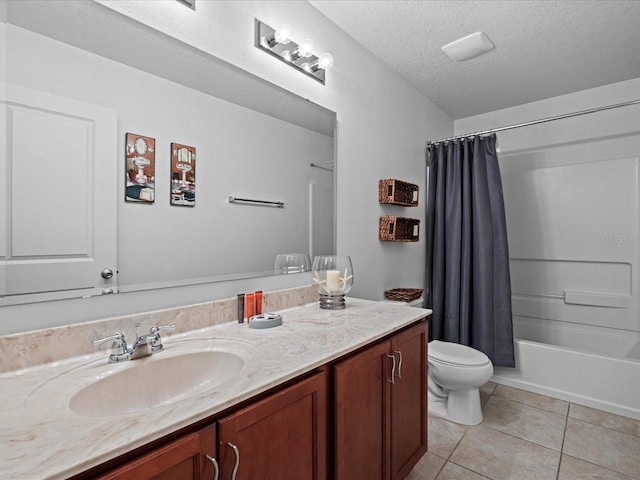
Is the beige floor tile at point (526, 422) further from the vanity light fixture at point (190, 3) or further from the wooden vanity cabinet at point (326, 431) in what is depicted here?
the vanity light fixture at point (190, 3)

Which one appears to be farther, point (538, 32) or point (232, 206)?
point (538, 32)

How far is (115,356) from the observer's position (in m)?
0.93

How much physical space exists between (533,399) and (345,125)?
2.30 metres

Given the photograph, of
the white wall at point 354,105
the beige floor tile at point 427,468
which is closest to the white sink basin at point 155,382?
the white wall at point 354,105

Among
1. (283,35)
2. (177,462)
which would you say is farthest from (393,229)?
(177,462)

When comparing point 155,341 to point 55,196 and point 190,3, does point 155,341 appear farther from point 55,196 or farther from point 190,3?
point 190,3

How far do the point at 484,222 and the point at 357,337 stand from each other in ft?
6.41

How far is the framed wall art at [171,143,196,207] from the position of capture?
A: 1196 millimetres

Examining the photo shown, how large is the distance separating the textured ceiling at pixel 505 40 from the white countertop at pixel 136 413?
5.53ft

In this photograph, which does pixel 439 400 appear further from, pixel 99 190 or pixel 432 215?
pixel 99 190

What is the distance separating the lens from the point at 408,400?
4.65ft

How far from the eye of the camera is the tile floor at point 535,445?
5.37ft

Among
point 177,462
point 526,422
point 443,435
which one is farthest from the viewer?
point 526,422

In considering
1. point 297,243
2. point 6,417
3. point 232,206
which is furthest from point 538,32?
point 6,417
